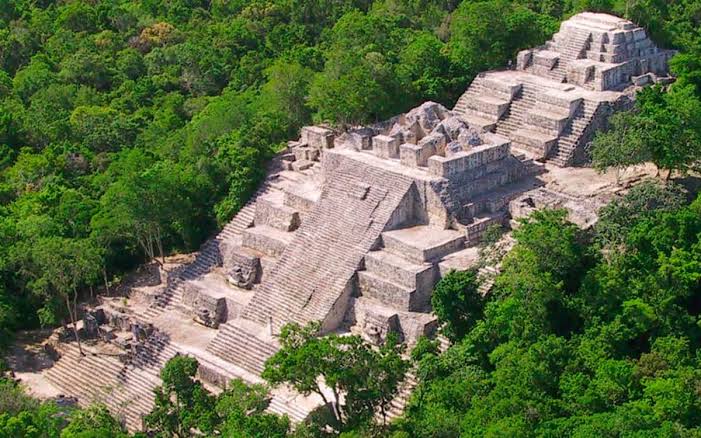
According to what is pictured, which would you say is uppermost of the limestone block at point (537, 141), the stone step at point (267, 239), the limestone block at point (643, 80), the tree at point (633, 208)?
the limestone block at point (643, 80)

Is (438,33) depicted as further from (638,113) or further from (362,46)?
(638,113)

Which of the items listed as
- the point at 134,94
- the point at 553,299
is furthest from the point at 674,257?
the point at 134,94

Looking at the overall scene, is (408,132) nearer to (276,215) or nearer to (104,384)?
(276,215)

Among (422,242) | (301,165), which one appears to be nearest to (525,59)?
(301,165)

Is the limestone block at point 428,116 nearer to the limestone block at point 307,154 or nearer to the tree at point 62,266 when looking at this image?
the limestone block at point 307,154

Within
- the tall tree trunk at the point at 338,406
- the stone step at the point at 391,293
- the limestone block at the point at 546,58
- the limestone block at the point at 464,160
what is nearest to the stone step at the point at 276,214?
the stone step at the point at 391,293

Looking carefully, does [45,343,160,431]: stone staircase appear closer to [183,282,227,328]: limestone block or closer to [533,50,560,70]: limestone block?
[183,282,227,328]: limestone block
